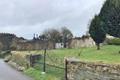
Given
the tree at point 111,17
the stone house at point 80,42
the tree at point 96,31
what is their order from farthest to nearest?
1. the stone house at point 80,42
2. the tree at point 96,31
3. the tree at point 111,17

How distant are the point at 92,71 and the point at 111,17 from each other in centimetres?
2219

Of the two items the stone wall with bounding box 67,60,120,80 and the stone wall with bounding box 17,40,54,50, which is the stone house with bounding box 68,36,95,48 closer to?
the stone wall with bounding box 17,40,54,50

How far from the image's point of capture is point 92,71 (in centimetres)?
1850

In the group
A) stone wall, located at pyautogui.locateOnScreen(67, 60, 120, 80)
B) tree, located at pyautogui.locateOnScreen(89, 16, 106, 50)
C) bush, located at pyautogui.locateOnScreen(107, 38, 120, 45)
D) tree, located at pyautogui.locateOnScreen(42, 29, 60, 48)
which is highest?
tree, located at pyautogui.locateOnScreen(42, 29, 60, 48)

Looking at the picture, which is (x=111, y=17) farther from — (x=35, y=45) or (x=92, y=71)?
(x=35, y=45)

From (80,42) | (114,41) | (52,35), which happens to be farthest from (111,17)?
(52,35)

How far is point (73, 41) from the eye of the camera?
6481cm

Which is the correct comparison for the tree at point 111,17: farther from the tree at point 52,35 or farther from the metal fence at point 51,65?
the tree at point 52,35

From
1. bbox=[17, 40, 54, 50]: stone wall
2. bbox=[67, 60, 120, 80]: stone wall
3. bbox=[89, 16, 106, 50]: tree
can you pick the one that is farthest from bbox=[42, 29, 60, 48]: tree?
bbox=[67, 60, 120, 80]: stone wall

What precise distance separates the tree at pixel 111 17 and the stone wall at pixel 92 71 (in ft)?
58.0

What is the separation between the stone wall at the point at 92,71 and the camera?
16.2 m

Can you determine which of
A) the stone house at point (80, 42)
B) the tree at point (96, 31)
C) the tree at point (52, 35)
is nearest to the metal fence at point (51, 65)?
the tree at point (96, 31)

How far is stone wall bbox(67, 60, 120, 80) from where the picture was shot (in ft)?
53.2

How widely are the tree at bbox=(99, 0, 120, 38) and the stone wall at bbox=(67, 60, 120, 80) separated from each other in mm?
17682
